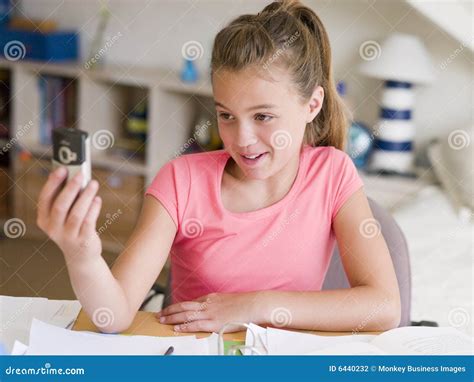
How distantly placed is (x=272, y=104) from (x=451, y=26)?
151 centimetres

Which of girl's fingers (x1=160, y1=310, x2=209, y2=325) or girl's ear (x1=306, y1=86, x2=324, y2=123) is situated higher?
girl's ear (x1=306, y1=86, x2=324, y2=123)

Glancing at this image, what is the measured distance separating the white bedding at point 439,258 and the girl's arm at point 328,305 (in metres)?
0.51

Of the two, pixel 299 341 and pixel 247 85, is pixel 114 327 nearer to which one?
pixel 299 341

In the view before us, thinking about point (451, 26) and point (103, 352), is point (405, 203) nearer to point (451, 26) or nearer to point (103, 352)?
point (451, 26)

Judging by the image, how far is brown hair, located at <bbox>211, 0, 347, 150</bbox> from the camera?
1156 mm

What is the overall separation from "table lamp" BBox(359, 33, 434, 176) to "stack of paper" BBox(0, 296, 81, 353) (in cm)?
178

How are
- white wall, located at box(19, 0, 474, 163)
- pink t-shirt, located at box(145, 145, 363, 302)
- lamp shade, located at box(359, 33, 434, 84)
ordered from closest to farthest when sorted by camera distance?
pink t-shirt, located at box(145, 145, 363, 302)
lamp shade, located at box(359, 33, 434, 84)
white wall, located at box(19, 0, 474, 163)

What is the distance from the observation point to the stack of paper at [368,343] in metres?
0.97

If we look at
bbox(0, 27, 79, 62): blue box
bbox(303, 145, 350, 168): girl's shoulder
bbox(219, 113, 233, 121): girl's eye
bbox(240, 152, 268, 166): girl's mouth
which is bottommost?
bbox(240, 152, 268, 166): girl's mouth

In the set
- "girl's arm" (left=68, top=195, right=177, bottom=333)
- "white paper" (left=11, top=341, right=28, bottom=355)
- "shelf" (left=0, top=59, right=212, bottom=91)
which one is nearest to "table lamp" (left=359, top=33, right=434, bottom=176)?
"shelf" (left=0, top=59, right=212, bottom=91)

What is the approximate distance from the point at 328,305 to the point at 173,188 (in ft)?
1.03

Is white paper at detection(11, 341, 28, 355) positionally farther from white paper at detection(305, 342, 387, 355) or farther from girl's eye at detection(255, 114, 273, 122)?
girl's eye at detection(255, 114, 273, 122)

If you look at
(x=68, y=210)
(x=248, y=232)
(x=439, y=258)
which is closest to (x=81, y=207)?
(x=68, y=210)

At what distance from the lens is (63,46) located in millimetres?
3396
